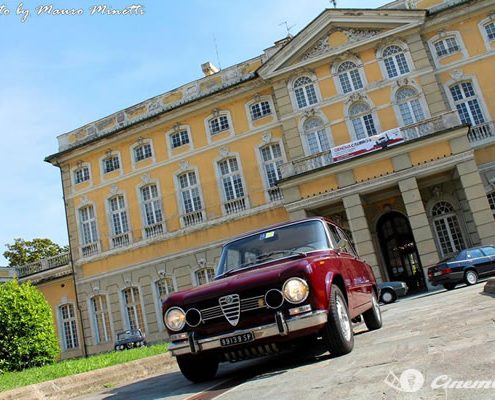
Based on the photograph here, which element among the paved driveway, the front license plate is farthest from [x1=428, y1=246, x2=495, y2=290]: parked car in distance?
the front license plate

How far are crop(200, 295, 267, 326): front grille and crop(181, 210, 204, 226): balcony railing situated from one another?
21.0m

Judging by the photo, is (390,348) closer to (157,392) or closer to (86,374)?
(157,392)

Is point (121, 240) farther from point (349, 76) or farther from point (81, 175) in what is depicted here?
point (349, 76)

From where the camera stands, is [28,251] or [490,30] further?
[28,251]

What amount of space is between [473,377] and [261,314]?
2315 mm

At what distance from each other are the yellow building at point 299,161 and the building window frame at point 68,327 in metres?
0.10

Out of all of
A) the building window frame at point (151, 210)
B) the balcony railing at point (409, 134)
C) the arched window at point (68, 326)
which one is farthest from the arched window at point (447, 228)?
the arched window at point (68, 326)

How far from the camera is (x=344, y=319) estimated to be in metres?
5.57

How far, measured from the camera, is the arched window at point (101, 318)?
2781 cm

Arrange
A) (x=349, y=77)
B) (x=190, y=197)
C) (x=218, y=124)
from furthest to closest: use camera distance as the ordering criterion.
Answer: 1. (x=218, y=124)
2. (x=190, y=197)
3. (x=349, y=77)

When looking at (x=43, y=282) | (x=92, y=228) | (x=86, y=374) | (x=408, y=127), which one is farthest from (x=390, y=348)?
(x=43, y=282)

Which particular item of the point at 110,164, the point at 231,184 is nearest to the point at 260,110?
the point at 231,184

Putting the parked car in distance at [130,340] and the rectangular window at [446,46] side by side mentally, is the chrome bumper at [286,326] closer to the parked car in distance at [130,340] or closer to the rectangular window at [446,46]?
the parked car in distance at [130,340]

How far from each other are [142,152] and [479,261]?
19606mm
